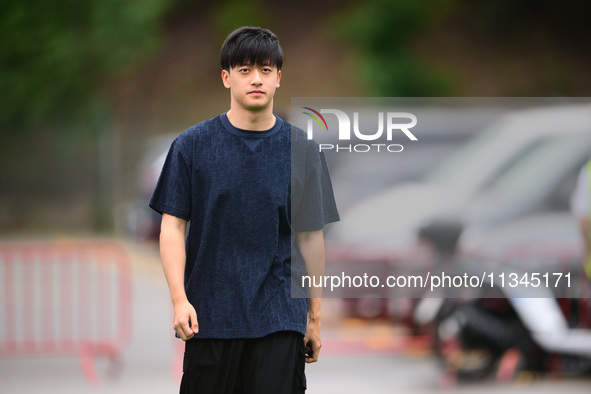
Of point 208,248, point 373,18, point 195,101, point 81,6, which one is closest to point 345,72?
point 195,101

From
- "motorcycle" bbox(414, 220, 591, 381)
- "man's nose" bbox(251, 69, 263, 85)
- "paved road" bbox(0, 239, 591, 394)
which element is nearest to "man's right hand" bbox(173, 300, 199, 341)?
"man's nose" bbox(251, 69, 263, 85)

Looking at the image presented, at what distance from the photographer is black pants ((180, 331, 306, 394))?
3158 millimetres

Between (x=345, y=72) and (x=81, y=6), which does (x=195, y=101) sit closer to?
(x=345, y=72)

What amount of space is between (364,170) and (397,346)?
14.4ft

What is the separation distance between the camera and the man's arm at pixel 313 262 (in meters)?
3.29

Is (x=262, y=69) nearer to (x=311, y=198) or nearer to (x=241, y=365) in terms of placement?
(x=311, y=198)

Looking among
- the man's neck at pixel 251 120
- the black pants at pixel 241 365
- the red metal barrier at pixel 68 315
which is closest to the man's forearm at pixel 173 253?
the black pants at pixel 241 365

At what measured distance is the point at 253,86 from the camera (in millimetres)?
3184

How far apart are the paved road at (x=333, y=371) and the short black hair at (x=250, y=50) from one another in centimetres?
432

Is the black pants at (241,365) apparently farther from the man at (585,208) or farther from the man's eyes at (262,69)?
the man at (585,208)

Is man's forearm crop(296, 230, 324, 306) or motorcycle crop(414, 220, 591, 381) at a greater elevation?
man's forearm crop(296, 230, 324, 306)

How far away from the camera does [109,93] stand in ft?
79.6

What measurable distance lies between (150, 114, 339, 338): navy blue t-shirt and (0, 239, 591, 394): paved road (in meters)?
4.13

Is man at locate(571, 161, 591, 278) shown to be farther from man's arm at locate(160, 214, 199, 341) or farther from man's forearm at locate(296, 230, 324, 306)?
man's arm at locate(160, 214, 199, 341)
